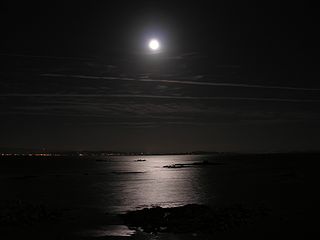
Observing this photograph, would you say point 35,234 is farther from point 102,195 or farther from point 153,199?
point 102,195

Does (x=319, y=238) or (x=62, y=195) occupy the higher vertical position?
(x=62, y=195)

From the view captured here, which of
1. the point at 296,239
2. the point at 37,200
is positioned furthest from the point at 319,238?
the point at 37,200

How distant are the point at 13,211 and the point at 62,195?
71.9ft

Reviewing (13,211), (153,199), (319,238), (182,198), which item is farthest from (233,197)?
(13,211)

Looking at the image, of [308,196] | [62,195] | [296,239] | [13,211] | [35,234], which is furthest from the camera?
[62,195]

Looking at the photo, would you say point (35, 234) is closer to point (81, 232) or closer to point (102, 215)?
point (81, 232)

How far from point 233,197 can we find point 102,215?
64.9 feet

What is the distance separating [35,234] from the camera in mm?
27734

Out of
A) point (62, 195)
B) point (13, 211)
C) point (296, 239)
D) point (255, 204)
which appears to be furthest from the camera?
point (62, 195)

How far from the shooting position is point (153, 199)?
164 ft

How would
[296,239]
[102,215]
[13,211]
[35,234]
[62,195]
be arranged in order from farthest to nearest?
[62,195]
[102,215]
[13,211]
[35,234]
[296,239]

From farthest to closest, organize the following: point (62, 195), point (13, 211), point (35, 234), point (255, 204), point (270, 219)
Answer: point (62, 195), point (255, 204), point (13, 211), point (270, 219), point (35, 234)

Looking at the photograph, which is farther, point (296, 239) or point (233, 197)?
point (233, 197)

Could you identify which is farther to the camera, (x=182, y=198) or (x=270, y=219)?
(x=182, y=198)
